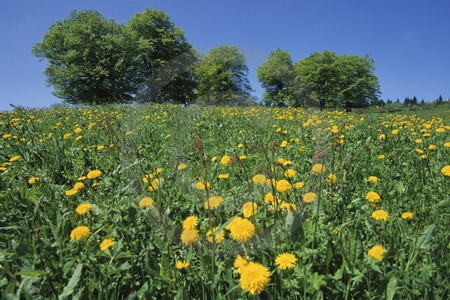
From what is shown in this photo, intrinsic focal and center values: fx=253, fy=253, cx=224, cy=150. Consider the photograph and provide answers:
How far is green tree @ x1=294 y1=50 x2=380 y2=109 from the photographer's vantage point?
50.6m

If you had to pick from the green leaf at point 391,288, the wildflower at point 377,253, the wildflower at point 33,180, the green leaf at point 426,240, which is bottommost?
the green leaf at point 391,288

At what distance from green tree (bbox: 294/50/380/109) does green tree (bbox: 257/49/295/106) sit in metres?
2.20

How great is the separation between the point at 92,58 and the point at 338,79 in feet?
146

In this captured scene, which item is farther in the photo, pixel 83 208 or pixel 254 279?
pixel 83 208

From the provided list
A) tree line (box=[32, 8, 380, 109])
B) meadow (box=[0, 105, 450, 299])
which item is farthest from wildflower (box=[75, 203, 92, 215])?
tree line (box=[32, 8, 380, 109])

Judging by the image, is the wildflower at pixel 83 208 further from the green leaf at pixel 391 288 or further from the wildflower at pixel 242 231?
the green leaf at pixel 391 288

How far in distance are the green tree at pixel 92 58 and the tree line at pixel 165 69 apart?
112 mm

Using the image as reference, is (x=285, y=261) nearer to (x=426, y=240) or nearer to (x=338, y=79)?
(x=426, y=240)

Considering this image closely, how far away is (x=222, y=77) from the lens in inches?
1987

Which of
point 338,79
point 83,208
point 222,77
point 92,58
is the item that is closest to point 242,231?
point 83,208

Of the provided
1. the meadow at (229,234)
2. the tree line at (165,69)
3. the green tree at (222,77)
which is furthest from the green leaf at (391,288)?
the green tree at (222,77)

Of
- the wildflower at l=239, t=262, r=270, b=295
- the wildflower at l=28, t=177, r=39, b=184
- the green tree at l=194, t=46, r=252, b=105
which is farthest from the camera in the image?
the green tree at l=194, t=46, r=252, b=105

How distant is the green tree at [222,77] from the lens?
160 ft

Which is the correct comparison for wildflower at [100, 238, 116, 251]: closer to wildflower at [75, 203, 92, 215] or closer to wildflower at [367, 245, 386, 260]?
wildflower at [75, 203, 92, 215]
